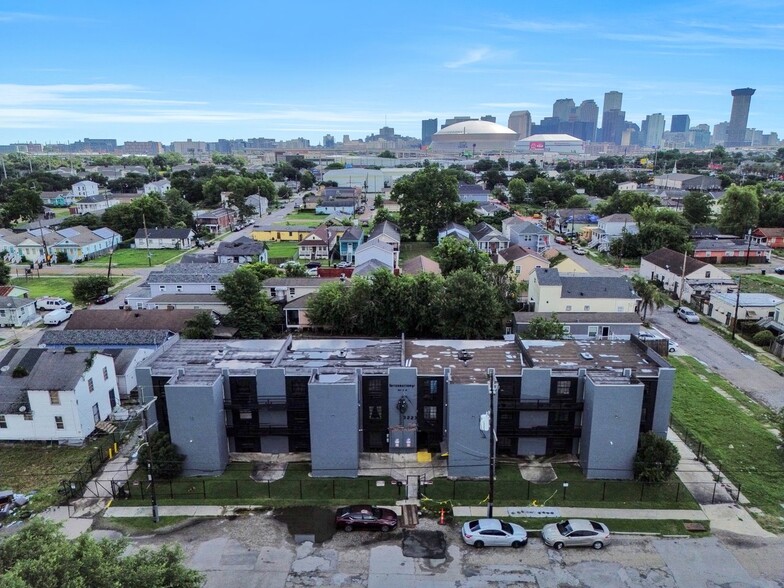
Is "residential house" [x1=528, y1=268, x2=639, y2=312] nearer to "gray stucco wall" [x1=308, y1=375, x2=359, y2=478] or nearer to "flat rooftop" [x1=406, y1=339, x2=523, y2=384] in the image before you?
"flat rooftop" [x1=406, y1=339, x2=523, y2=384]

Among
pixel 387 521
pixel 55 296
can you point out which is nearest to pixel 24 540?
pixel 387 521

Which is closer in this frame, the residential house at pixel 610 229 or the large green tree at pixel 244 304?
the large green tree at pixel 244 304

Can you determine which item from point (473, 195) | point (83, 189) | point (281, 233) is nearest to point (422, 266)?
point (281, 233)

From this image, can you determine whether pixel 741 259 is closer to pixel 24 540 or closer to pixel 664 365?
pixel 664 365

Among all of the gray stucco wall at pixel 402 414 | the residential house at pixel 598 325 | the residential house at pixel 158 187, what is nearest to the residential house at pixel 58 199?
the residential house at pixel 158 187

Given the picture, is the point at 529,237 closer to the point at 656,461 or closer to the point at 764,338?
the point at 764,338

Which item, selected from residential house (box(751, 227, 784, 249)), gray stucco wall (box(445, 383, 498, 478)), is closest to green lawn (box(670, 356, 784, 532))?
gray stucco wall (box(445, 383, 498, 478))

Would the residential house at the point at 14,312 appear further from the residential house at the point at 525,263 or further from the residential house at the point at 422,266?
the residential house at the point at 525,263
